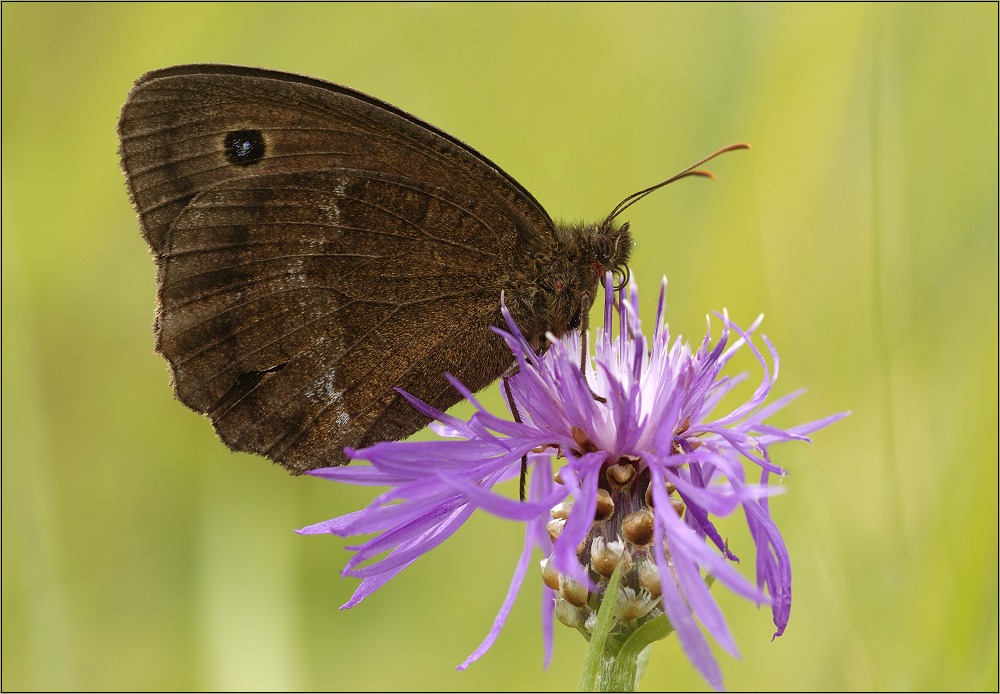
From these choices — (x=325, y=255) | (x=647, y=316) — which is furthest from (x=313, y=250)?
(x=647, y=316)

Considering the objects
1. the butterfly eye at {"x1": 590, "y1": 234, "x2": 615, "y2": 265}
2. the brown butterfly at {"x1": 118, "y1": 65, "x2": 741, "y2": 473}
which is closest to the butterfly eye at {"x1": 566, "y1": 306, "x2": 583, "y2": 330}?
the brown butterfly at {"x1": 118, "y1": 65, "x2": 741, "y2": 473}

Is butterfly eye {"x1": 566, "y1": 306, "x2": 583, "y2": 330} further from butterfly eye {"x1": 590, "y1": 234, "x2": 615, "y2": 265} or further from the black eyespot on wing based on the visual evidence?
the black eyespot on wing

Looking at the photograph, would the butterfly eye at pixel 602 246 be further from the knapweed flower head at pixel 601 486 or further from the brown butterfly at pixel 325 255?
the knapweed flower head at pixel 601 486

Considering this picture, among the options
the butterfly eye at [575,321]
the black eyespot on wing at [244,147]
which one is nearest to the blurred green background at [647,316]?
the butterfly eye at [575,321]

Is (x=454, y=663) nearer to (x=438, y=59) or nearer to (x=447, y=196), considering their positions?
(x=447, y=196)

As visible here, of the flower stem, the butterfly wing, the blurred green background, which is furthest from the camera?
the blurred green background

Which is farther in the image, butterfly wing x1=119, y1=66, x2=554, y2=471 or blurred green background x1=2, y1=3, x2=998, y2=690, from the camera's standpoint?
blurred green background x1=2, y1=3, x2=998, y2=690

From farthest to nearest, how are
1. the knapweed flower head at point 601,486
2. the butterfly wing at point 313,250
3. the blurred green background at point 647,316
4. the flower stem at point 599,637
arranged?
the blurred green background at point 647,316
the butterfly wing at point 313,250
the knapweed flower head at point 601,486
the flower stem at point 599,637

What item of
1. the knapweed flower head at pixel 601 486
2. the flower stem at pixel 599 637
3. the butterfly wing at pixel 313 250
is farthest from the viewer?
the butterfly wing at pixel 313 250

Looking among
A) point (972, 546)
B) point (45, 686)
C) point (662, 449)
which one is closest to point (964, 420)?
point (972, 546)
